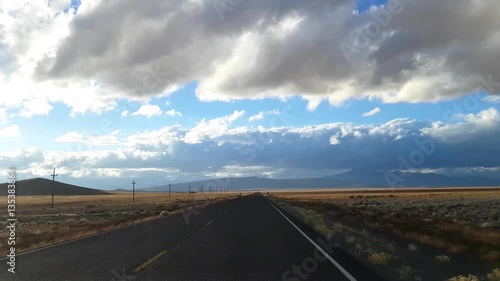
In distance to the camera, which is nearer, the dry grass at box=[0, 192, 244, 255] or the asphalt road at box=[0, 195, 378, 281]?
the asphalt road at box=[0, 195, 378, 281]

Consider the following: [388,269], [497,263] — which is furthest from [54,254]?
[497,263]

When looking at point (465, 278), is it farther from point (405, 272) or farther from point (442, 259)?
point (442, 259)

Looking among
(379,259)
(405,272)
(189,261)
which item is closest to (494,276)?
(405,272)

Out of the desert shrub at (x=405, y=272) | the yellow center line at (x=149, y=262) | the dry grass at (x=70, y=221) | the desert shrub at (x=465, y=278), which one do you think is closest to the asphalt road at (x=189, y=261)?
the yellow center line at (x=149, y=262)

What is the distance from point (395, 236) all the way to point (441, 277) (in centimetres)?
889

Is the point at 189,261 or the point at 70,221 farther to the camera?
the point at 70,221

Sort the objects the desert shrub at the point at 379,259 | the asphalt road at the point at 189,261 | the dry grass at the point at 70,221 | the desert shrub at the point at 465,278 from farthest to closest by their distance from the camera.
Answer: the dry grass at the point at 70,221
the desert shrub at the point at 379,259
the asphalt road at the point at 189,261
the desert shrub at the point at 465,278

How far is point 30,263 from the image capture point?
37.7 feet

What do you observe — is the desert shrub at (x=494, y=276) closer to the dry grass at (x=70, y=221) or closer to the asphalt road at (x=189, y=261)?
the asphalt road at (x=189, y=261)

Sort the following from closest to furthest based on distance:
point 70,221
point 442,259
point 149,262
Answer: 1. point 149,262
2. point 442,259
3. point 70,221

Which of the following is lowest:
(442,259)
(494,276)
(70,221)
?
(70,221)

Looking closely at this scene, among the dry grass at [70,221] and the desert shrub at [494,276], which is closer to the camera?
the desert shrub at [494,276]

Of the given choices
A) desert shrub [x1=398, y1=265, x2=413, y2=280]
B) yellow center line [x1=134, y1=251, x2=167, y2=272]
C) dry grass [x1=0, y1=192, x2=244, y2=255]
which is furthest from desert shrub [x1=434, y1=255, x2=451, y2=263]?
dry grass [x1=0, y1=192, x2=244, y2=255]

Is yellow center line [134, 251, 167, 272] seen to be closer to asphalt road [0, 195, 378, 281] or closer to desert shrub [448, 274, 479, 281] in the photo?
asphalt road [0, 195, 378, 281]
